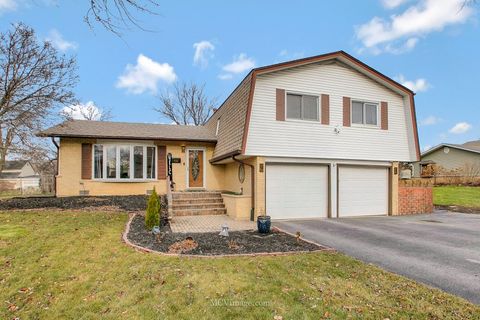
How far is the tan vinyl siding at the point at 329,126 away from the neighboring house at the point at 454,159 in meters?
A: 16.5

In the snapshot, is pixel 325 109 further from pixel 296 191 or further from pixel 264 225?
pixel 264 225

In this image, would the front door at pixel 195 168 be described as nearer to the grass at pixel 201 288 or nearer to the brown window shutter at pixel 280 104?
the brown window shutter at pixel 280 104

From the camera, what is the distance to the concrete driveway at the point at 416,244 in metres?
4.92

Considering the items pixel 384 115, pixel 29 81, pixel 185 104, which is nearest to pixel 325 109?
pixel 384 115

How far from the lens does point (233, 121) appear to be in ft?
39.9

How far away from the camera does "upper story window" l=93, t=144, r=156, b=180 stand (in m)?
14.2

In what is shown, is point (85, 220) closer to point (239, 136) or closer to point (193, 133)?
point (239, 136)

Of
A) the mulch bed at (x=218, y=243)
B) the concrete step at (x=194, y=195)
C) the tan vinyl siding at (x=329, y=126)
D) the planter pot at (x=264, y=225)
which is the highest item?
the tan vinyl siding at (x=329, y=126)

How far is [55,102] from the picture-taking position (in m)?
12.1

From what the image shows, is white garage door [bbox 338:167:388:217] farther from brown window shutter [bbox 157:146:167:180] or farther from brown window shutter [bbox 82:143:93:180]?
brown window shutter [bbox 82:143:93:180]

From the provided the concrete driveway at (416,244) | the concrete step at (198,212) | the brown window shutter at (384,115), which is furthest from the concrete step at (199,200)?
the brown window shutter at (384,115)

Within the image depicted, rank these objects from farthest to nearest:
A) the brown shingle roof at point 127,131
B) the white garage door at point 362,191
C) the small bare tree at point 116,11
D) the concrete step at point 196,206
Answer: the brown shingle roof at point 127,131 < the white garage door at point 362,191 < the concrete step at point 196,206 < the small bare tree at point 116,11

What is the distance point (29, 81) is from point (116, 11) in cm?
1060

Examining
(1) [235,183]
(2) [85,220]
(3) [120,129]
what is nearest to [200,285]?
(2) [85,220]
